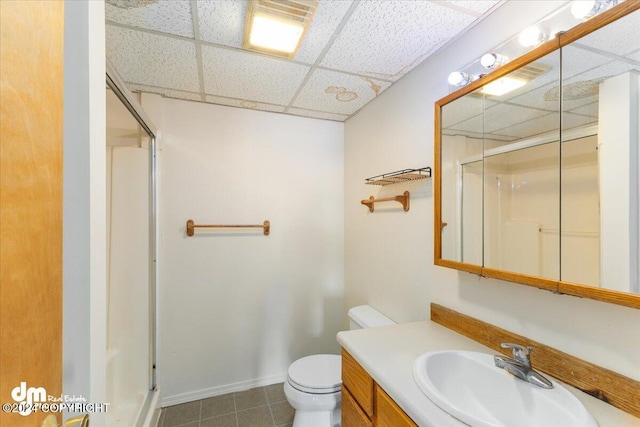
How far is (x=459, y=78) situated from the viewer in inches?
49.2

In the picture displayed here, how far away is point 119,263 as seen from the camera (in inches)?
72.4

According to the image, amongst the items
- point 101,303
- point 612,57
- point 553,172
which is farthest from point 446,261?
point 101,303

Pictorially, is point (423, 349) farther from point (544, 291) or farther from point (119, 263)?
point (119, 263)

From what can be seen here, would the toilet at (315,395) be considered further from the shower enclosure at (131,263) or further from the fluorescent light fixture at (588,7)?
the fluorescent light fixture at (588,7)

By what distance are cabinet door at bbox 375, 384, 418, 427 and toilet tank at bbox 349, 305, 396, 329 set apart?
0.73 meters

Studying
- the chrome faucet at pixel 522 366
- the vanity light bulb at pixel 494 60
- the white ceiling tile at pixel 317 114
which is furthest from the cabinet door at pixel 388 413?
the white ceiling tile at pixel 317 114

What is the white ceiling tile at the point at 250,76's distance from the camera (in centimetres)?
148

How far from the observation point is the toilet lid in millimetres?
1486

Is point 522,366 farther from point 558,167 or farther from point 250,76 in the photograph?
point 250,76

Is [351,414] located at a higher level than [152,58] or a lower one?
lower

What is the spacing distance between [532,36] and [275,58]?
114cm

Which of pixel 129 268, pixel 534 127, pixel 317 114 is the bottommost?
pixel 129 268

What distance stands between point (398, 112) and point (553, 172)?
1001mm
